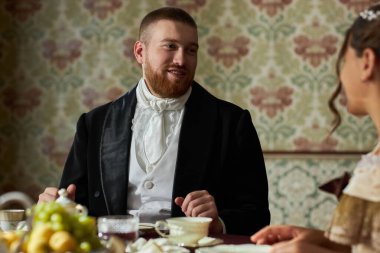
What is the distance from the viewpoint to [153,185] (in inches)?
117

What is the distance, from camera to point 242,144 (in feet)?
10.0

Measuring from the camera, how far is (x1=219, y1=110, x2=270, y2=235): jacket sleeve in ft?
9.26

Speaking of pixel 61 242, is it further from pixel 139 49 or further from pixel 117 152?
pixel 139 49

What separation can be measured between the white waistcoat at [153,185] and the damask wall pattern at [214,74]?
1301 millimetres

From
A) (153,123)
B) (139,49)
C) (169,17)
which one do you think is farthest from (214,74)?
(153,123)

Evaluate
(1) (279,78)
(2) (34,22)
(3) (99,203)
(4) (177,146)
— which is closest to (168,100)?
(4) (177,146)

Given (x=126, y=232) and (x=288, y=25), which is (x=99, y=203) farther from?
(x=288, y=25)

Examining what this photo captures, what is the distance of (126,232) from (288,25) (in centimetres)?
268

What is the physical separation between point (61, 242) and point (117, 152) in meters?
1.62

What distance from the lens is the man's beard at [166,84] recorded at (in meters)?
3.10

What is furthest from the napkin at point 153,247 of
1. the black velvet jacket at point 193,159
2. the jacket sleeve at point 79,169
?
the jacket sleeve at point 79,169

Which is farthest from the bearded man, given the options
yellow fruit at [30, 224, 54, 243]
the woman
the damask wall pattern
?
yellow fruit at [30, 224, 54, 243]

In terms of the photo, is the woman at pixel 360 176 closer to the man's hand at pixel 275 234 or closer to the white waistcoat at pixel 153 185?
the man's hand at pixel 275 234

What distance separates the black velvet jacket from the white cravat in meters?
0.04
